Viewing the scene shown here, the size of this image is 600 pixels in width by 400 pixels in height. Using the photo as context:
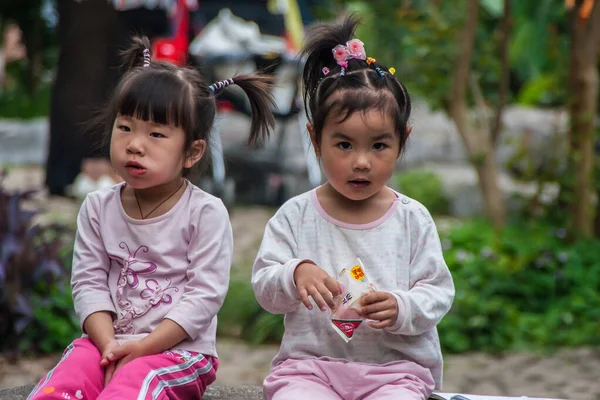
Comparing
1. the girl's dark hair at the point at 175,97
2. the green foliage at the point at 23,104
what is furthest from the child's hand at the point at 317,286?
the green foliage at the point at 23,104

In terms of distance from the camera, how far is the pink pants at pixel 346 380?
227cm

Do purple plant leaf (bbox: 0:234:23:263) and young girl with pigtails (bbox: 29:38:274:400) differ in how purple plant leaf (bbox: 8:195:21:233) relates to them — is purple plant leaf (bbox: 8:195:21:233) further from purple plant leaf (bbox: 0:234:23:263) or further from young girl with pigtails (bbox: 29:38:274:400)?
young girl with pigtails (bbox: 29:38:274:400)

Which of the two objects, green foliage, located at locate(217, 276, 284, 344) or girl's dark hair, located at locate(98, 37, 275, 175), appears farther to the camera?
green foliage, located at locate(217, 276, 284, 344)

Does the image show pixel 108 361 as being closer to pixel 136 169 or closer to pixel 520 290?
pixel 136 169

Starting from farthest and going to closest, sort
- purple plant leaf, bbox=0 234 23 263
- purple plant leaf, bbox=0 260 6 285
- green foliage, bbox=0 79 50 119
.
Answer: green foliage, bbox=0 79 50 119, purple plant leaf, bbox=0 234 23 263, purple plant leaf, bbox=0 260 6 285

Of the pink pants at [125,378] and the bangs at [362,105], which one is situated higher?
the bangs at [362,105]

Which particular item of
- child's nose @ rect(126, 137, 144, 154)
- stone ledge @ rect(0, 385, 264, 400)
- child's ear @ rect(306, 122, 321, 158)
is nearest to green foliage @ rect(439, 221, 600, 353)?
stone ledge @ rect(0, 385, 264, 400)

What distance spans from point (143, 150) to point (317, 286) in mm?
591

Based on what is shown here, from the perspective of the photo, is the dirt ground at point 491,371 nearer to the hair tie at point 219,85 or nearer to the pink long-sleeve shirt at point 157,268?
the pink long-sleeve shirt at point 157,268

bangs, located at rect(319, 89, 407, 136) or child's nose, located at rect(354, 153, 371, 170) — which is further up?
bangs, located at rect(319, 89, 407, 136)

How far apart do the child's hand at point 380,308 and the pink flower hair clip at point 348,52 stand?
0.63 meters

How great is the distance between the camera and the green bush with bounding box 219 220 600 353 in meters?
5.23

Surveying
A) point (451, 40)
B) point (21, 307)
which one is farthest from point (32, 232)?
point (451, 40)

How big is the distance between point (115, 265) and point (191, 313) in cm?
29
